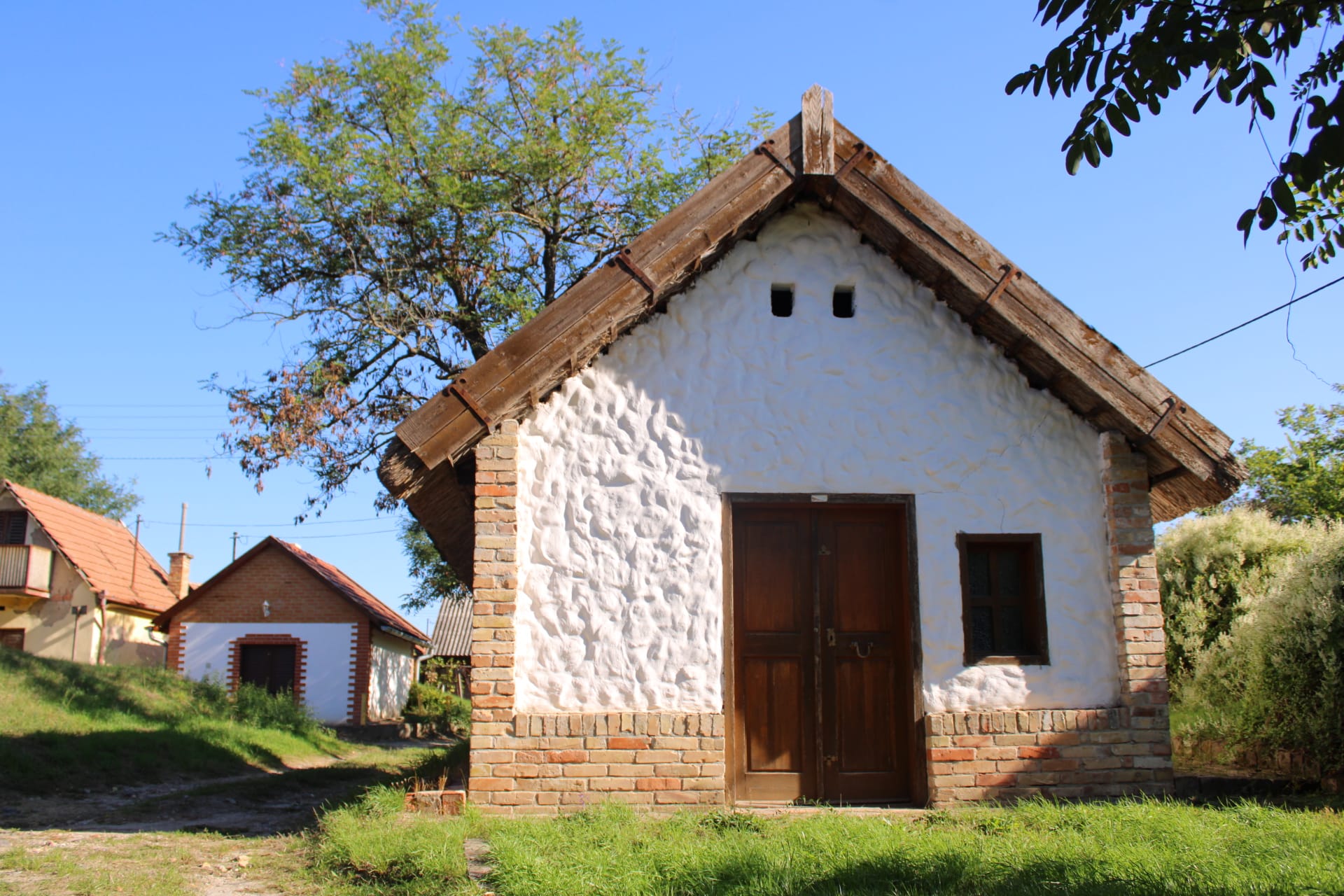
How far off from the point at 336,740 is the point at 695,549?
56.9ft

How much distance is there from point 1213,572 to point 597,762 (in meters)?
8.30

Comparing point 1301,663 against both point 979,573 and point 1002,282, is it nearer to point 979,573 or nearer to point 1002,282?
point 979,573

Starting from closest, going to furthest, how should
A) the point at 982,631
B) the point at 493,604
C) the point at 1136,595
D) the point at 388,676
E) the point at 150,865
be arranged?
the point at 150,865 < the point at 493,604 < the point at 1136,595 < the point at 982,631 < the point at 388,676

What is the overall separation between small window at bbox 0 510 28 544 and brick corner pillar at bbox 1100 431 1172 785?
99.6 ft

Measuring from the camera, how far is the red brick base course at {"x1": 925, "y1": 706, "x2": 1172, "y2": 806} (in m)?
7.12

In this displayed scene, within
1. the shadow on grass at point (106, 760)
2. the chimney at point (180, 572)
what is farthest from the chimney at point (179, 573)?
the shadow on grass at point (106, 760)

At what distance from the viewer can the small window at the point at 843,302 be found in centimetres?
799

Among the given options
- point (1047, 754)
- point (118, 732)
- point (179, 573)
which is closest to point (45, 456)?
point (179, 573)

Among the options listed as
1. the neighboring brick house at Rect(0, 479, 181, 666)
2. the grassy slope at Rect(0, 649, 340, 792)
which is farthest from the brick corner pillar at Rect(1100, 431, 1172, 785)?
the neighboring brick house at Rect(0, 479, 181, 666)

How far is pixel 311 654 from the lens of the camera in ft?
91.6

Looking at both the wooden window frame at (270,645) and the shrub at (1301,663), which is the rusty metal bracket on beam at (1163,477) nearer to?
the shrub at (1301,663)

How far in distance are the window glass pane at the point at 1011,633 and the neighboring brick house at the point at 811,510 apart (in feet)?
0.06

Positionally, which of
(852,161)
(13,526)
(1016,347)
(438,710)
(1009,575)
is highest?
(852,161)

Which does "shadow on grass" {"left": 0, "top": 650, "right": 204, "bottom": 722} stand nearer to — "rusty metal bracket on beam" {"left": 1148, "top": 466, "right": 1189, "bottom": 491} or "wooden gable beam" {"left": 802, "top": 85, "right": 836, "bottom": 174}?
"wooden gable beam" {"left": 802, "top": 85, "right": 836, "bottom": 174}
